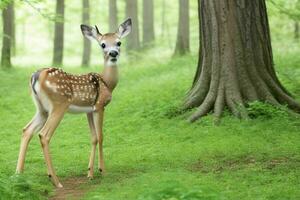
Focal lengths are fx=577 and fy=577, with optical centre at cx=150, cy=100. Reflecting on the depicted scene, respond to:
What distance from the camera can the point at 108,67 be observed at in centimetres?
835

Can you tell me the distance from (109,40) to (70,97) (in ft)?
3.29

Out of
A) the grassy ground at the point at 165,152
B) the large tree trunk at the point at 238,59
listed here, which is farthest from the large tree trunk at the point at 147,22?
the large tree trunk at the point at 238,59

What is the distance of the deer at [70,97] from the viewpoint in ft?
24.9

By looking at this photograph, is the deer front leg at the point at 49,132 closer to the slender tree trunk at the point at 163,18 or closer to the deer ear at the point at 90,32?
the deer ear at the point at 90,32

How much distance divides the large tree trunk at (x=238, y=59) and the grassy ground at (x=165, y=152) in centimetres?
56

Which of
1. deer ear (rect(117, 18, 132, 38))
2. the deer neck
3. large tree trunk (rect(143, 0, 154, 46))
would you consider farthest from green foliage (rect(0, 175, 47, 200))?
large tree trunk (rect(143, 0, 154, 46))

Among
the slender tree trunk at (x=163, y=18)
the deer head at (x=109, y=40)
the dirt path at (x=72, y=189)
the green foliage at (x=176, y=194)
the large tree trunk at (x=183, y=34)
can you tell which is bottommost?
the dirt path at (x=72, y=189)

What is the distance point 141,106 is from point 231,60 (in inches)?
100

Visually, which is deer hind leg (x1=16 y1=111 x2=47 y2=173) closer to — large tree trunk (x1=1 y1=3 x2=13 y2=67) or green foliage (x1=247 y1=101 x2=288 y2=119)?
green foliage (x1=247 y1=101 x2=288 y2=119)

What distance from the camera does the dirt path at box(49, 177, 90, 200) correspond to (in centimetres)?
686

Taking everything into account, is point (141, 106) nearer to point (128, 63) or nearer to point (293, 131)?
point (293, 131)

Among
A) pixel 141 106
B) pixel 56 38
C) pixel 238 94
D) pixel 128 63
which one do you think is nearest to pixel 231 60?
pixel 238 94

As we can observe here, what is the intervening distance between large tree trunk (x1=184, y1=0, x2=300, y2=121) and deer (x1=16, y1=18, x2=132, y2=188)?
124 inches

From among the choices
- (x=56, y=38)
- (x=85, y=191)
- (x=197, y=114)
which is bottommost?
(x=85, y=191)
